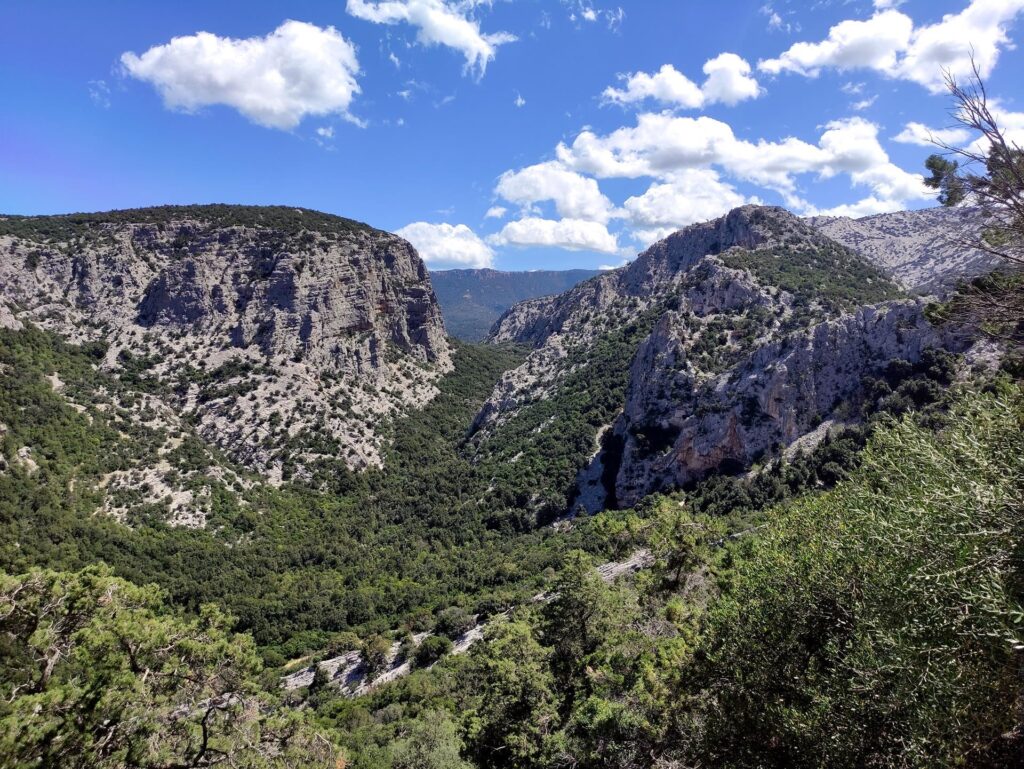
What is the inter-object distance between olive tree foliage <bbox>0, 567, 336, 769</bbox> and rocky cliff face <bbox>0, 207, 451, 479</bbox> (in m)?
68.2

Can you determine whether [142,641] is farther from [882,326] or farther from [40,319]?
[40,319]

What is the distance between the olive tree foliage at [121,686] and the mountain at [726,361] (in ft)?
128

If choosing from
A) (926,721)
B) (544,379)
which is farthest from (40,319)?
(926,721)

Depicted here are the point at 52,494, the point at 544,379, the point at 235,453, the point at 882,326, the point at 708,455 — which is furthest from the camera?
the point at 544,379

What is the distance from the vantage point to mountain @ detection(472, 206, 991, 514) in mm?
51688

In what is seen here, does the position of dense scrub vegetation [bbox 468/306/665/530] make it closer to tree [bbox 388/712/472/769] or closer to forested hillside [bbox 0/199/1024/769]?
forested hillside [bbox 0/199/1024/769]

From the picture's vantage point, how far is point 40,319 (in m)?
76.1

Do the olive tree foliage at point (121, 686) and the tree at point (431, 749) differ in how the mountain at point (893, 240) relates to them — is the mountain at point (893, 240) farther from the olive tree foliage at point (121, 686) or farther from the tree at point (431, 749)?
the olive tree foliage at point (121, 686)

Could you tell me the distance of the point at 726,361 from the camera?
65562 millimetres

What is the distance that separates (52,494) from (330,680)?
31.9m

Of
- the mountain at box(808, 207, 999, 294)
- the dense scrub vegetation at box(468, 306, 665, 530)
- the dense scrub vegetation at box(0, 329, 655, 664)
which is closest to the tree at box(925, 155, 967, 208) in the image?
the dense scrub vegetation at box(0, 329, 655, 664)

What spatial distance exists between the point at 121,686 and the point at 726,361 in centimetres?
6680

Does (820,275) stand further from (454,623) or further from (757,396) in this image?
(454,623)

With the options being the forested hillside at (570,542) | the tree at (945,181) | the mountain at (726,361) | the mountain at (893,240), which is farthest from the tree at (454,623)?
the mountain at (893,240)
